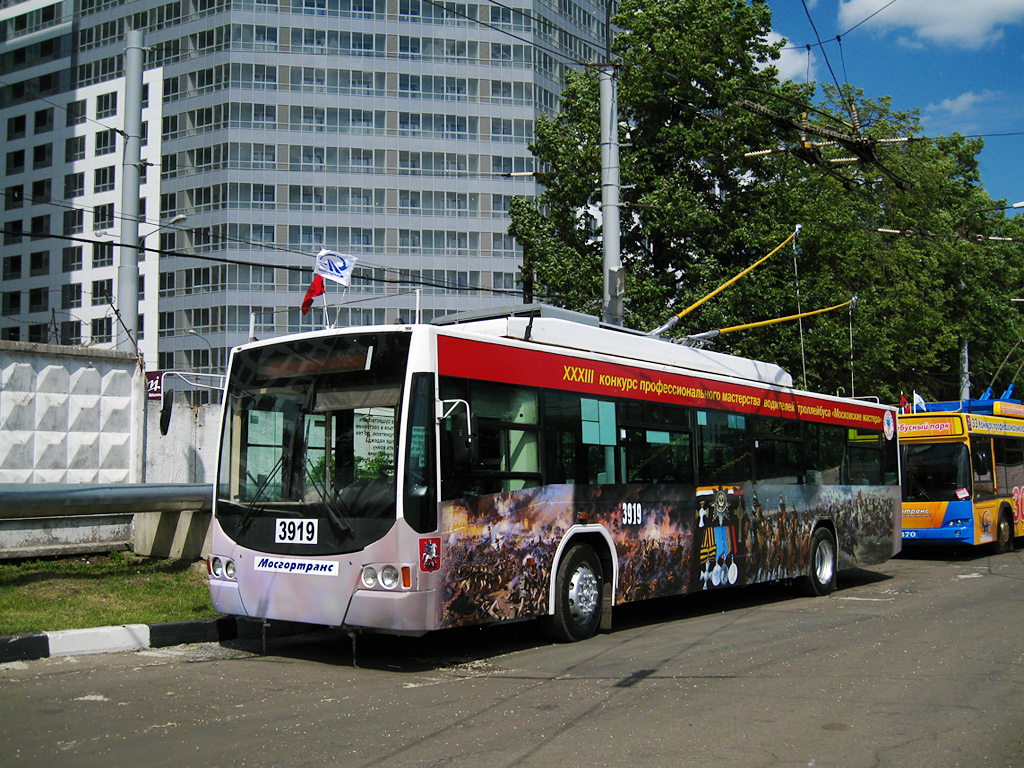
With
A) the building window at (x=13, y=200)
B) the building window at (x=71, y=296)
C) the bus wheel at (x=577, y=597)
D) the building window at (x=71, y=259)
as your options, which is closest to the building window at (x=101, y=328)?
the building window at (x=71, y=296)

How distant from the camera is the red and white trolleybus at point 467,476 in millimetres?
8500

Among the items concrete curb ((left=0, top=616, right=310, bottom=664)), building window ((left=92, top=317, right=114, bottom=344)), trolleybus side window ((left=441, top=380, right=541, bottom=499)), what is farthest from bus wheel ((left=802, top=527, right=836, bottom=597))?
building window ((left=92, top=317, right=114, bottom=344))

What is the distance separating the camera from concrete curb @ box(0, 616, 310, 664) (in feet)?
28.5

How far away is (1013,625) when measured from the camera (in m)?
11.4

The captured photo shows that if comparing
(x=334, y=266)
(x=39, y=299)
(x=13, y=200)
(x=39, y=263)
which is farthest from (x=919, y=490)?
(x=13, y=200)

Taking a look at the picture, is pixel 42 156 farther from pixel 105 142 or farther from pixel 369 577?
pixel 369 577

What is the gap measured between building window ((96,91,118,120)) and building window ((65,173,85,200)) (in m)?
4.45

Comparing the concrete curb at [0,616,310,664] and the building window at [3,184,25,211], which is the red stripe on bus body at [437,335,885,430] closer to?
the concrete curb at [0,616,310,664]

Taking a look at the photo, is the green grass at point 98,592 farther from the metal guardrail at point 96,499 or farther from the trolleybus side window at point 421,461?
the trolleybus side window at point 421,461

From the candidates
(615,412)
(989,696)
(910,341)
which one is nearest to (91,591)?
(615,412)

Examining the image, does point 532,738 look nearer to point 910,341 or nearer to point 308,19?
point 910,341

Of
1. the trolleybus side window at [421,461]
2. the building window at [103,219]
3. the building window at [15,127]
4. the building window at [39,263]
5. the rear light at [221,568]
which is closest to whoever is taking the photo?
the trolleybus side window at [421,461]

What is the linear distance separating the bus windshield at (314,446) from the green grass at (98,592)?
5.65 feet

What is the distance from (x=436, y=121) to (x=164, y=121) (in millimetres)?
17691
